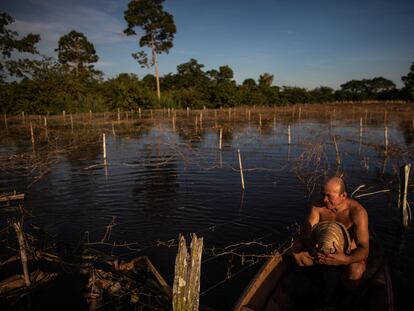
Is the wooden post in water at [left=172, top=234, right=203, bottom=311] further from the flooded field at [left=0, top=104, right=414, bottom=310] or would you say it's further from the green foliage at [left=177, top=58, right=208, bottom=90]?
the green foliage at [left=177, top=58, right=208, bottom=90]

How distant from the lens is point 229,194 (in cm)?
1139

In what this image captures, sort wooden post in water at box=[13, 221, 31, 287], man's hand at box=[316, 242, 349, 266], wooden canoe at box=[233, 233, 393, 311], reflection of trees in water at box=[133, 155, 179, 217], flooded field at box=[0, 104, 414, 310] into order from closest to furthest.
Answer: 1. wooden canoe at box=[233, 233, 393, 311]
2. man's hand at box=[316, 242, 349, 266]
3. wooden post in water at box=[13, 221, 31, 287]
4. flooded field at box=[0, 104, 414, 310]
5. reflection of trees in water at box=[133, 155, 179, 217]

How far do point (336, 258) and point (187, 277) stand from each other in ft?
7.23

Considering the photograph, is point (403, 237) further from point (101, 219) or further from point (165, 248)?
point (101, 219)

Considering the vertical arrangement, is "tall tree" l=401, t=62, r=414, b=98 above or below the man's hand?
above

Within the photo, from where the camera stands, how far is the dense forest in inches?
1674

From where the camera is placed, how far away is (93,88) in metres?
50.4

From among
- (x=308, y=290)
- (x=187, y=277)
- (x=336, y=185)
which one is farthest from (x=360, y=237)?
(x=187, y=277)

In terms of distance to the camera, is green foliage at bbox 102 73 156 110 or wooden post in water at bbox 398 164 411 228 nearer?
wooden post in water at bbox 398 164 411 228

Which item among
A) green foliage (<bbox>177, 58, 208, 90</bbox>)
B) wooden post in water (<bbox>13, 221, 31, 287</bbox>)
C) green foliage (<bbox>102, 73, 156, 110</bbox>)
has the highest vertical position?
green foliage (<bbox>177, 58, 208, 90</bbox>)

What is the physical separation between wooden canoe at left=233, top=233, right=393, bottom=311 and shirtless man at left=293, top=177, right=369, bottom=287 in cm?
21

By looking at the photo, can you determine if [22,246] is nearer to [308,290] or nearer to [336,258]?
[308,290]

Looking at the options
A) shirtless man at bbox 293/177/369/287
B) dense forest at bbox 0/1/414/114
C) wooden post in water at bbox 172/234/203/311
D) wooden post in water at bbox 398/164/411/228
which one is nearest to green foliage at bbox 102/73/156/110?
dense forest at bbox 0/1/414/114

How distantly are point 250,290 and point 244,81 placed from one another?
8041cm
